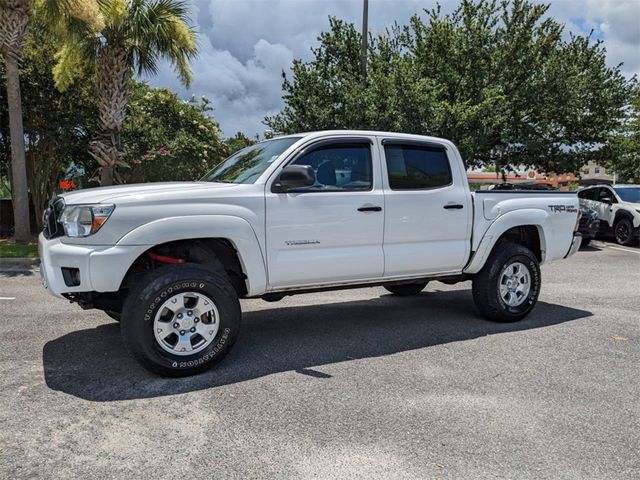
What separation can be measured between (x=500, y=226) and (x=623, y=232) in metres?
10.8

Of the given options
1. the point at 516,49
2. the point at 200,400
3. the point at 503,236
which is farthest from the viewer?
the point at 516,49

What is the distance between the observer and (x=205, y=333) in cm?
428

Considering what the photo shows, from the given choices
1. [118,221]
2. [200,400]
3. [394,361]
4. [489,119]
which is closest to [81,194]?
[118,221]

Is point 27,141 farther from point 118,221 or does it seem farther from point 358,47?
point 118,221

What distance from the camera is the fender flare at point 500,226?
5738mm

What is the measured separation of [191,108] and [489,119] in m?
11.3

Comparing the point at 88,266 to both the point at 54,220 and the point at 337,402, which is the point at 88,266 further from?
the point at 337,402

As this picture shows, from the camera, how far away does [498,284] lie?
582 centimetres

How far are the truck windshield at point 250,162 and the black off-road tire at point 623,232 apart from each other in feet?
41.0

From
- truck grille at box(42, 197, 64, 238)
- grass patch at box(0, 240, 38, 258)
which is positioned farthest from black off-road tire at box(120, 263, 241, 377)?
grass patch at box(0, 240, 38, 258)

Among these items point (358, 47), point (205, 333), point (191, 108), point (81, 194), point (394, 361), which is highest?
point (358, 47)

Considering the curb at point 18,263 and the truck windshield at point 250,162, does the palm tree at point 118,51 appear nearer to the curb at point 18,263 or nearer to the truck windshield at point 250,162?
the curb at point 18,263

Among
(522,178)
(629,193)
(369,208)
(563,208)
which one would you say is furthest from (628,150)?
(369,208)

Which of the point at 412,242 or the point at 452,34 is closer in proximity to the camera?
the point at 412,242
